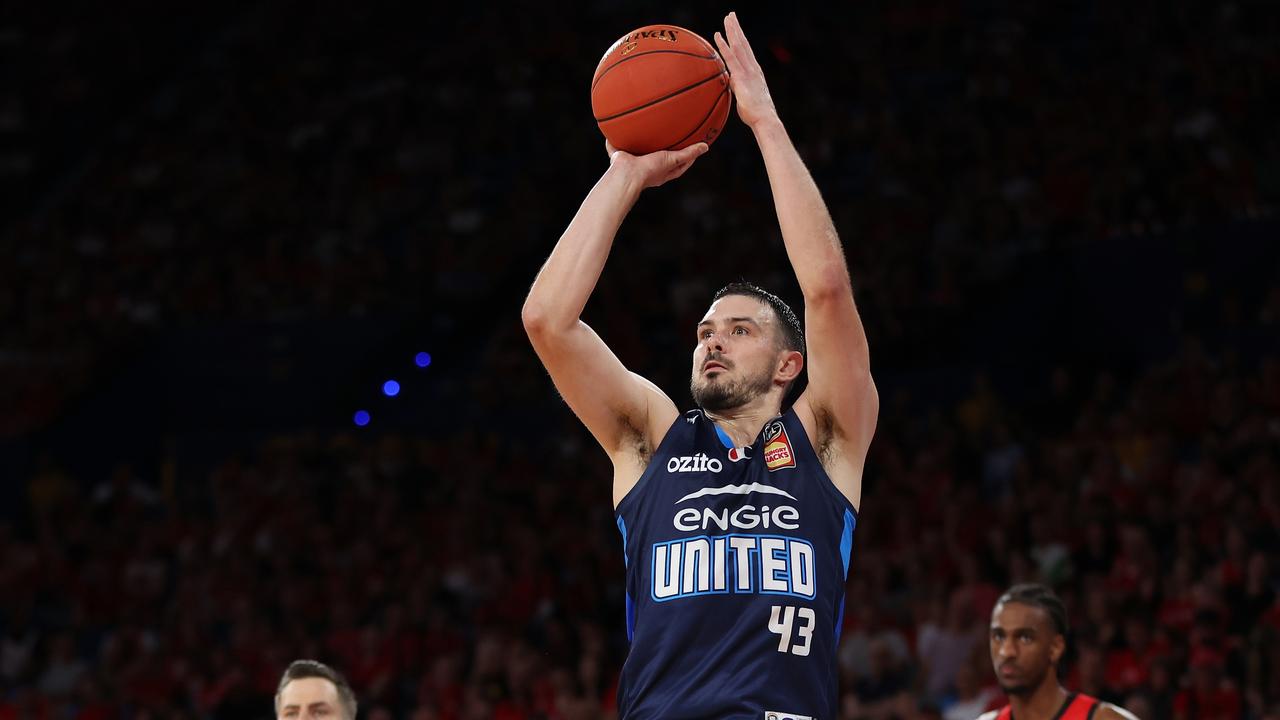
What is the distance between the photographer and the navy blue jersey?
3.52 metres

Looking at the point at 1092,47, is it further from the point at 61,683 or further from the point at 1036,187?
the point at 61,683

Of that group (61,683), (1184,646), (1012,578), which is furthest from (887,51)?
(61,683)

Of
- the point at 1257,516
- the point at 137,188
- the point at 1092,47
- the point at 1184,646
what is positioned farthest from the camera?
the point at 137,188

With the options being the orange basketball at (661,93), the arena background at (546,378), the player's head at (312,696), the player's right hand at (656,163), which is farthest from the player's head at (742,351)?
the arena background at (546,378)

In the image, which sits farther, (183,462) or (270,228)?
(270,228)

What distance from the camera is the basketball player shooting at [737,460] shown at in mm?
3559

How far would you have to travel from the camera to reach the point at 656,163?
413cm

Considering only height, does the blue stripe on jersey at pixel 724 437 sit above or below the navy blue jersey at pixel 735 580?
above

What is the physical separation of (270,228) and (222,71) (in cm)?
436

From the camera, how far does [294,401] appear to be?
1598 centimetres

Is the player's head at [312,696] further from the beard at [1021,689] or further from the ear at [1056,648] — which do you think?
the ear at [1056,648]

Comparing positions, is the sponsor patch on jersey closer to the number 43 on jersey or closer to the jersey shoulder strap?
the number 43 on jersey

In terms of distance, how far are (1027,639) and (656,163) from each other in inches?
108

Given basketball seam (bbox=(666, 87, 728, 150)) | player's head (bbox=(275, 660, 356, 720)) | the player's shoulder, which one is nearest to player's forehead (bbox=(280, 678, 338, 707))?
player's head (bbox=(275, 660, 356, 720))
